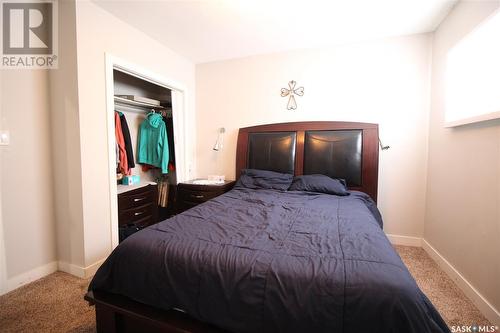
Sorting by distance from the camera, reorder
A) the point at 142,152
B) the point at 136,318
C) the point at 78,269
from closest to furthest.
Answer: the point at 136,318 → the point at 78,269 → the point at 142,152

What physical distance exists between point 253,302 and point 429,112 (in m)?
2.77

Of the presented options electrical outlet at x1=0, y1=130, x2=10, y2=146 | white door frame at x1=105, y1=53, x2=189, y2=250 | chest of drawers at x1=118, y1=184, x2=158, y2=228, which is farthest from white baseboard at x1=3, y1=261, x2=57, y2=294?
electrical outlet at x1=0, y1=130, x2=10, y2=146

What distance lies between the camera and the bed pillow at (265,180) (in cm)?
265

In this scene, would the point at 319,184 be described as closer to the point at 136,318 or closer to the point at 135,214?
the point at 136,318

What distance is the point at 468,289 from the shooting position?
171 cm

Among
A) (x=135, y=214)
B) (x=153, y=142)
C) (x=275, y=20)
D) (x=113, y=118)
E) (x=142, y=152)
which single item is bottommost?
(x=135, y=214)

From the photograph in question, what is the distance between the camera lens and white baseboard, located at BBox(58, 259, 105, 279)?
6.56ft

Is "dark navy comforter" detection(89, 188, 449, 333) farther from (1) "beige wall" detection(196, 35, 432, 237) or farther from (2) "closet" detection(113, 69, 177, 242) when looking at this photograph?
(1) "beige wall" detection(196, 35, 432, 237)

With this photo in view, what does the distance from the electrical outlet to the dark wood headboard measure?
7.34ft

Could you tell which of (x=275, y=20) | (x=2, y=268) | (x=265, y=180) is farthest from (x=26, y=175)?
(x=275, y=20)

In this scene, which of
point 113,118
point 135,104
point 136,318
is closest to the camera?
point 136,318

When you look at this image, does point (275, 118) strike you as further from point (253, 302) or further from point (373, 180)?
point (253, 302)

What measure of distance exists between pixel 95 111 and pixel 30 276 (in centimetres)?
152

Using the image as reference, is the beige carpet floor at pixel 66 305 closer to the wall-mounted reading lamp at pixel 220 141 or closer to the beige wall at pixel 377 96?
the beige wall at pixel 377 96
